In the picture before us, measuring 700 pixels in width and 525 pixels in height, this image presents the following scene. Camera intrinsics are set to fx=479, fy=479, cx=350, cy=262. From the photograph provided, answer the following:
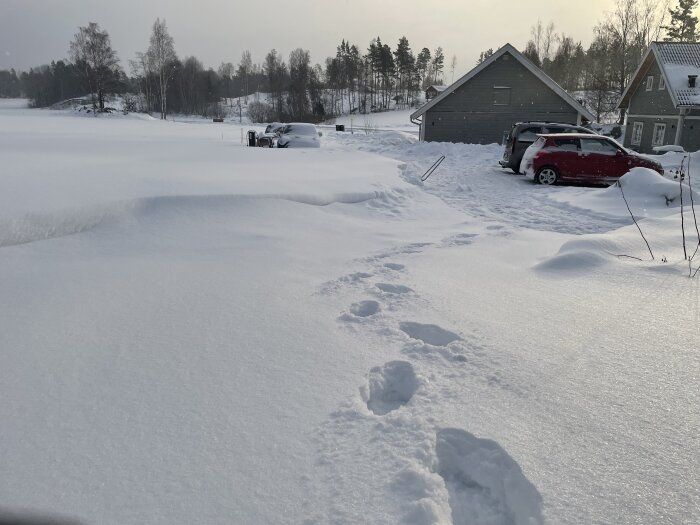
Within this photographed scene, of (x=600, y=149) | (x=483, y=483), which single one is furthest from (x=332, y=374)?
(x=600, y=149)

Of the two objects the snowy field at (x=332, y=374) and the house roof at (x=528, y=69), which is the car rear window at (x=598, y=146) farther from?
the house roof at (x=528, y=69)

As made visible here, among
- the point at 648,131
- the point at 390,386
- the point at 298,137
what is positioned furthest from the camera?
the point at 648,131

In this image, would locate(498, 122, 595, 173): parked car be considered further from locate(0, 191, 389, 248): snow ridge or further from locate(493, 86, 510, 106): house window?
locate(493, 86, 510, 106): house window

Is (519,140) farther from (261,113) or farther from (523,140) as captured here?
(261,113)

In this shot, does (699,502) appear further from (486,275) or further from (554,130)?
(554,130)

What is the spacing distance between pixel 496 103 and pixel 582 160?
47.5 feet

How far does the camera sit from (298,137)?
22031mm

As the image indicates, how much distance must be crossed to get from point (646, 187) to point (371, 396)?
390 inches

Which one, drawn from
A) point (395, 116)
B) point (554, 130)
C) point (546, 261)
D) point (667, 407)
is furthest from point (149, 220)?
point (395, 116)

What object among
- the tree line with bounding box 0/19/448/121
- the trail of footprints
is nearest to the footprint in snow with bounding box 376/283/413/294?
the trail of footprints

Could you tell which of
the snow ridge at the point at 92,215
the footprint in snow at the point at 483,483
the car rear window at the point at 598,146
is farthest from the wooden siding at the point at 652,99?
the footprint in snow at the point at 483,483

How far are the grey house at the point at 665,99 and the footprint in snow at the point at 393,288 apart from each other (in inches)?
1023

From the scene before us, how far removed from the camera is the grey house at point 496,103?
84.0 ft

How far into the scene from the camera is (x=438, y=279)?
500cm
